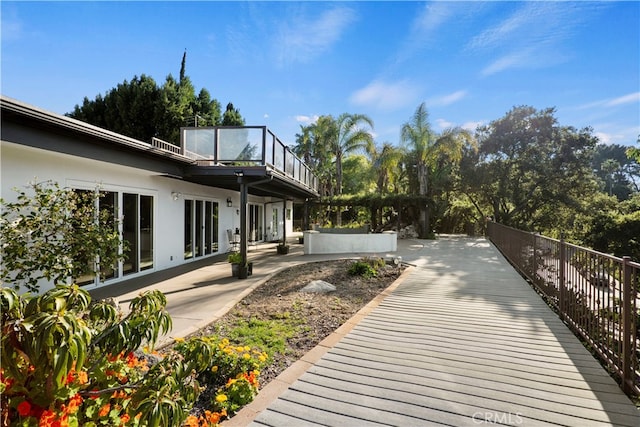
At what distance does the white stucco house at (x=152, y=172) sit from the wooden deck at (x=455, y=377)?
14.7 ft

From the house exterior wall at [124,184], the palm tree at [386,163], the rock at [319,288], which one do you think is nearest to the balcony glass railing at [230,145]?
the house exterior wall at [124,184]

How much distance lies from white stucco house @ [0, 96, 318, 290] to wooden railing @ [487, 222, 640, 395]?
19.8 ft

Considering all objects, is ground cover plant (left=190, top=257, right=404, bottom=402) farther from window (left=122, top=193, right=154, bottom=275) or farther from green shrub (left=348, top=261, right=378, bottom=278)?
window (left=122, top=193, right=154, bottom=275)

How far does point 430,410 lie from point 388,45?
30.4 ft

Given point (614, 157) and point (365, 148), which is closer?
point (365, 148)

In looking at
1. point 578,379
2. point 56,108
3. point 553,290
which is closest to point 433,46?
point 553,290

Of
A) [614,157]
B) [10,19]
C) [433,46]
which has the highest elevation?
[614,157]

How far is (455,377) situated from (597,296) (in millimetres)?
2047

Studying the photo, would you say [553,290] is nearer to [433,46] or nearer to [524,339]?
[524,339]

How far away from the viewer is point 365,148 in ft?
70.1

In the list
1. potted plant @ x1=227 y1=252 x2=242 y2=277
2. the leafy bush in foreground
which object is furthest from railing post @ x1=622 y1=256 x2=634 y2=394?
potted plant @ x1=227 y1=252 x2=242 y2=277

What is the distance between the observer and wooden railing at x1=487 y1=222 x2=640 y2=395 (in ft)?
9.63

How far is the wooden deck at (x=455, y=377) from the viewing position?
2475 mm

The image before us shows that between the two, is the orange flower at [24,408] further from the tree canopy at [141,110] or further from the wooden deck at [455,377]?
the tree canopy at [141,110]
